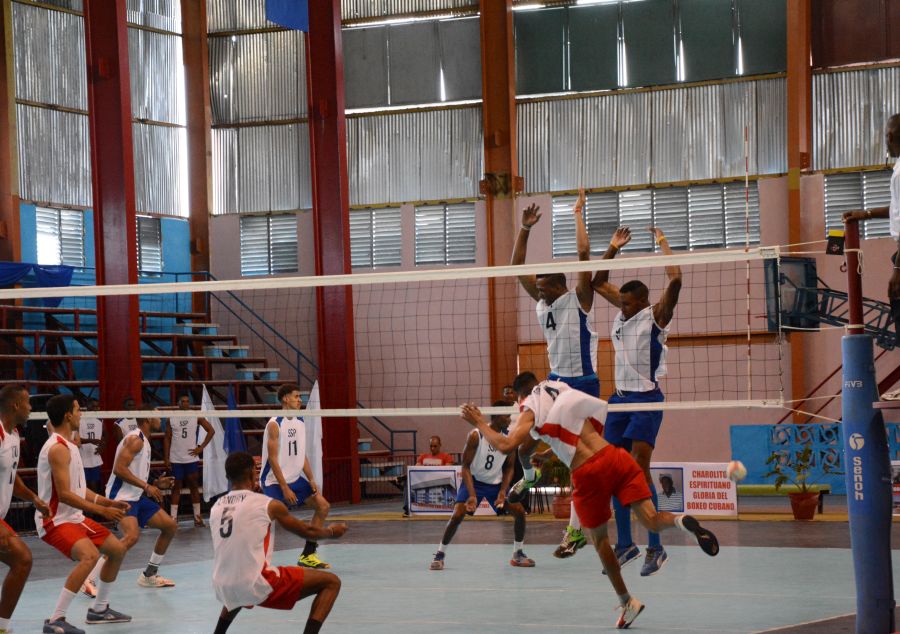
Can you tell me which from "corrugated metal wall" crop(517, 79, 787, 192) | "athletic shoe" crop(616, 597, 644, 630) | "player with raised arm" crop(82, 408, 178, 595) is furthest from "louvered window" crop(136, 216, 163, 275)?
"athletic shoe" crop(616, 597, 644, 630)

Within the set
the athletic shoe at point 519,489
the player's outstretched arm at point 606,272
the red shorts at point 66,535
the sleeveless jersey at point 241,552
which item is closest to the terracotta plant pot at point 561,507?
the athletic shoe at point 519,489

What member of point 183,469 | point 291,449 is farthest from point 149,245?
point 291,449

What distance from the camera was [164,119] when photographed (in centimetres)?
2364

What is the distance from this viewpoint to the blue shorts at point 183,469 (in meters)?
17.8

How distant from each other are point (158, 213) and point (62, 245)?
2.16 metres

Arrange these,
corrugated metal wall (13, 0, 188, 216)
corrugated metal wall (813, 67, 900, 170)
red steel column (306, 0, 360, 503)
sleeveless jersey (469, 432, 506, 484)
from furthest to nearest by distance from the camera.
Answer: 1. corrugated metal wall (13, 0, 188, 216)
2. corrugated metal wall (813, 67, 900, 170)
3. red steel column (306, 0, 360, 503)
4. sleeveless jersey (469, 432, 506, 484)

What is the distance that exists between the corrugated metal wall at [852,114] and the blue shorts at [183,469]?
1211 centimetres

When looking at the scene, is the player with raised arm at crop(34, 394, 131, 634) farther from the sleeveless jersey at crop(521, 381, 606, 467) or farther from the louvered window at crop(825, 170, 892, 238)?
the louvered window at crop(825, 170, 892, 238)

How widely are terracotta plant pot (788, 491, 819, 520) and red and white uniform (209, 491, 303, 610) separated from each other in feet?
34.4

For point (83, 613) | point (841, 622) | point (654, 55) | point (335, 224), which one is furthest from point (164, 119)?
point (841, 622)

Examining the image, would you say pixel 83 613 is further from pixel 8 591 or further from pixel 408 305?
pixel 408 305

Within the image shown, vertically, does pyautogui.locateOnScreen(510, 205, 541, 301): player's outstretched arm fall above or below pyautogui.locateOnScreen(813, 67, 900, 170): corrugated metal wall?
below

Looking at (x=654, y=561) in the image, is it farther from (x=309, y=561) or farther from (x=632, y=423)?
(x=309, y=561)

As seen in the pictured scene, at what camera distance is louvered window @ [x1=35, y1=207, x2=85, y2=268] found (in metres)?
21.6
